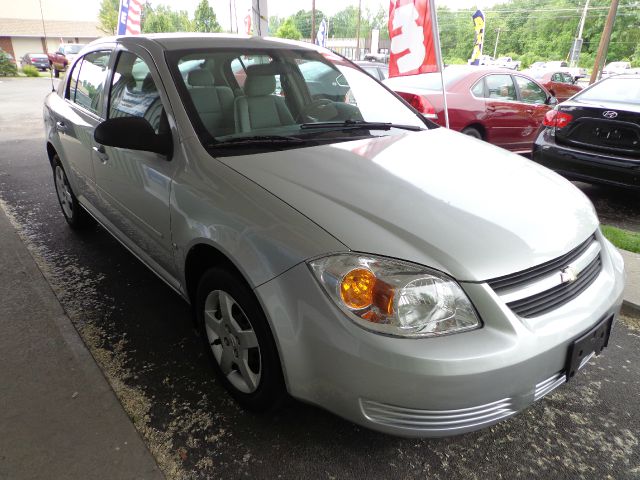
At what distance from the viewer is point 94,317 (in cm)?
278

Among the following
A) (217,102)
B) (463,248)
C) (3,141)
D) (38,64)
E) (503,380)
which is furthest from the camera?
A: (38,64)

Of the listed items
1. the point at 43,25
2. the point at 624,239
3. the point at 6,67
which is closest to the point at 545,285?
the point at 624,239

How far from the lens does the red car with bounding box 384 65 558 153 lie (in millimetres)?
Result: 6191

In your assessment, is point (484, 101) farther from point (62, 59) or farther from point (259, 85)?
point (62, 59)

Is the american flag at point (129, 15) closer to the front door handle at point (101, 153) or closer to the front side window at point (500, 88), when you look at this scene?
the front side window at point (500, 88)

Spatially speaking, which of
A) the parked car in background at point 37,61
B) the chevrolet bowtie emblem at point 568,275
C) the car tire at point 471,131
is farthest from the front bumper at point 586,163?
the parked car in background at point 37,61

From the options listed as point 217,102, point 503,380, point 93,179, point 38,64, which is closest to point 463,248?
point 503,380

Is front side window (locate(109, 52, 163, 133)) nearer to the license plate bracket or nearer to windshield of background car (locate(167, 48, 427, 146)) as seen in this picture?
windshield of background car (locate(167, 48, 427, 146))

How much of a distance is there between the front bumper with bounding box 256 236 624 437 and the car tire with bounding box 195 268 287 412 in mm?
109

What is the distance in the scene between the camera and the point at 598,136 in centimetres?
471

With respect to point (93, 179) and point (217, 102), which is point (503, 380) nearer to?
point (217, 102)

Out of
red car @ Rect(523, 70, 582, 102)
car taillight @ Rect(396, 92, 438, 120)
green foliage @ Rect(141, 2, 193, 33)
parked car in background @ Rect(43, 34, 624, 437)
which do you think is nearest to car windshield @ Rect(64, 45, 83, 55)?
green foliage @ Rect(141, 2, 193, 33)

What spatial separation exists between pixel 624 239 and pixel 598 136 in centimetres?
137

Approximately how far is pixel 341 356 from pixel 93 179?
2405mm
